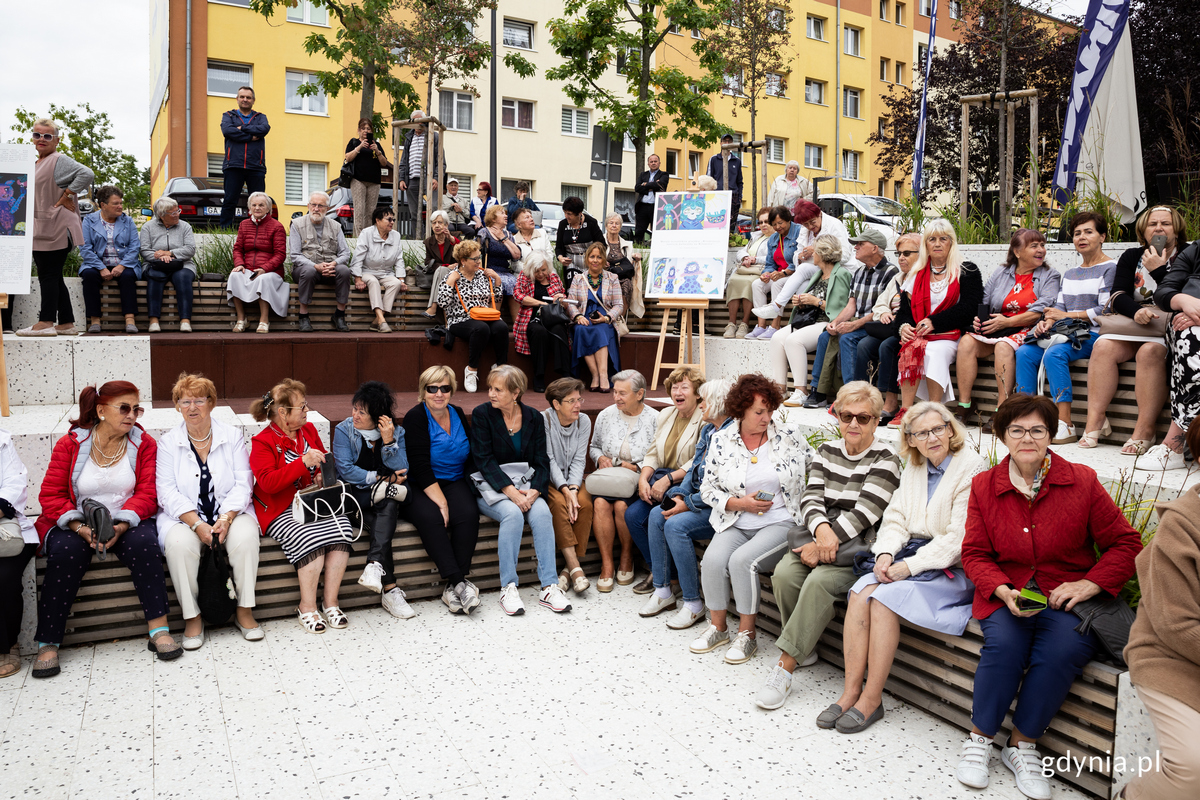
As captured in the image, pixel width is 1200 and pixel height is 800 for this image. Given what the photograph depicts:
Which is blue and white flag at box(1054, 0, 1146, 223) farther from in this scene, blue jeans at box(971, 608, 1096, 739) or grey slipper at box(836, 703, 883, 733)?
grey slipper at box(836, 703, 883, 733)

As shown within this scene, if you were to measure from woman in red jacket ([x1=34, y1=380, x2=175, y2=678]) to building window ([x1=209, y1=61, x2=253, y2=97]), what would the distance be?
20010 millimetres

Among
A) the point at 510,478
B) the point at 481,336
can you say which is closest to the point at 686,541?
the point at 510,478

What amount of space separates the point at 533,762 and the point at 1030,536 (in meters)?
2.04

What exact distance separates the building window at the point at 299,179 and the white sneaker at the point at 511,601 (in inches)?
783

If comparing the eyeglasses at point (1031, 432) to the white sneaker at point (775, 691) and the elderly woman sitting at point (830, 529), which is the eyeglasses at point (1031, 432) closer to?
the elderly woman sitting at point (830, 529)

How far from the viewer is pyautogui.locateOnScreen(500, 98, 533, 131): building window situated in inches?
973

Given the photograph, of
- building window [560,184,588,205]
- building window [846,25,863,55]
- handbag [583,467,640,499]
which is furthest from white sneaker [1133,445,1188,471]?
building window [846,25,863,55]

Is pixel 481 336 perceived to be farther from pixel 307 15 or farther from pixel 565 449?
pixel 307 15

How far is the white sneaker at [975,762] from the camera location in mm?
3004

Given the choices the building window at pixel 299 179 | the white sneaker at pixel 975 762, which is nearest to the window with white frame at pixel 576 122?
the building window at pixel 299 179

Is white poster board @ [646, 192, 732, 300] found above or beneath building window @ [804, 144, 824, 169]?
beneath

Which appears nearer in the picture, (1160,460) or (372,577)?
(1160,460)

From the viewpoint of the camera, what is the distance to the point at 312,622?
4477mm

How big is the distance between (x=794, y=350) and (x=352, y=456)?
3.75 m
